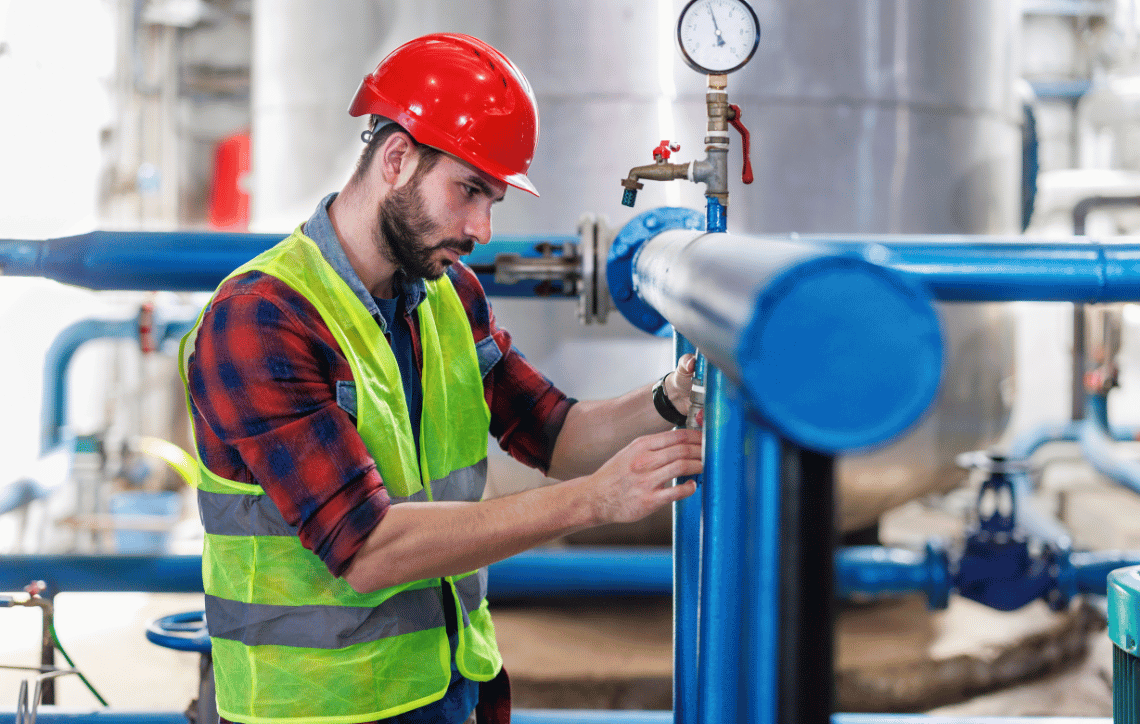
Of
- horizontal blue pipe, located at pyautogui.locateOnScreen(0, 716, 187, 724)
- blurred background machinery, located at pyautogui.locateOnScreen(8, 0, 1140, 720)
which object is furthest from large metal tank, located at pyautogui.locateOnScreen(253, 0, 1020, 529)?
horizontal blue pipe, located at pyautogui.locateOnScreen(0, 716, 187, 724)

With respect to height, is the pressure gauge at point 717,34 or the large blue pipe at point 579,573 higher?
the pressure gauge at point 717,34

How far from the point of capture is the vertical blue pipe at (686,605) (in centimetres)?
92

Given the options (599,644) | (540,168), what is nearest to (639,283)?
(540,168)

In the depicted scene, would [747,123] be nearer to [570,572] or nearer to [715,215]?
[570,572]

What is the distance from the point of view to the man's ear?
3.71 feet

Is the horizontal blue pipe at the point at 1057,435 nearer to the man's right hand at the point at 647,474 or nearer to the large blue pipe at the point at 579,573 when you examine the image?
the large blue pipe at the point at 579,573

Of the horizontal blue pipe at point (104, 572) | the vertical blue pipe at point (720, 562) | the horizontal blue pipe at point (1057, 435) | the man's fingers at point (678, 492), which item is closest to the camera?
the vertical blue pipe at point (720, 562)

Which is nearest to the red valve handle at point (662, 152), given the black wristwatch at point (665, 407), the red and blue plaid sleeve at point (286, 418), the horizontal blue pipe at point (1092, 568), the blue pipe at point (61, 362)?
the black wristwatch at point (665, 407)

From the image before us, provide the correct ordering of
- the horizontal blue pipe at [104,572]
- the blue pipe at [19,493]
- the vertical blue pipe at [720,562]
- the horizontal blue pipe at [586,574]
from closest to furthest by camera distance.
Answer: the vertical blue pipe at [720,562] < the horizontal blue pipe at [104,572] < the horizontal blue pipe at [586,574] < the blue pipe at [19,493]

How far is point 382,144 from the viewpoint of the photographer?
1.14 m

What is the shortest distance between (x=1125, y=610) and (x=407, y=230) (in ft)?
2.65

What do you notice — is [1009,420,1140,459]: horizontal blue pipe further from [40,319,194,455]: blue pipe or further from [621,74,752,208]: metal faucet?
[621,74,752,208]: metal faucet

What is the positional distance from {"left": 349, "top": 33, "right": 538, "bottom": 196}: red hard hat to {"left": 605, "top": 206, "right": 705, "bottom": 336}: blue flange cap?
0.83 ft

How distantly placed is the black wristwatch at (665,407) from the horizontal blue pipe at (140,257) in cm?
48
